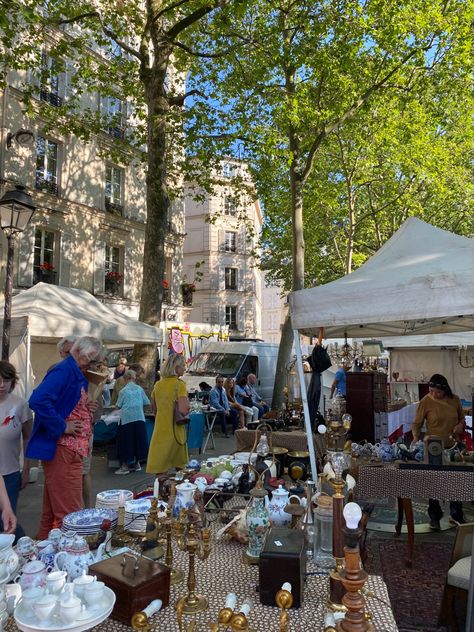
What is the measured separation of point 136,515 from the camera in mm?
2496

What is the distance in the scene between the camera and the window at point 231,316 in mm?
32219

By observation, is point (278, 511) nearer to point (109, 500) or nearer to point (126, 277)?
point (109, 500)

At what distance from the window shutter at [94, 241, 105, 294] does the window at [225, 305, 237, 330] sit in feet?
49.4

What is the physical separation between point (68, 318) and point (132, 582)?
5.92m

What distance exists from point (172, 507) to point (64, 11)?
1105 cm

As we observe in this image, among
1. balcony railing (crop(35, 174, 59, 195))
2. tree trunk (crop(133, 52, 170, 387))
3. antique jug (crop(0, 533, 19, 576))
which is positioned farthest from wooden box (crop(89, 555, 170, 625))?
balcony railing (crop(35, 174, 59, 195))

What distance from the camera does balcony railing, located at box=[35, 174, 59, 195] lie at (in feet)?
51.1

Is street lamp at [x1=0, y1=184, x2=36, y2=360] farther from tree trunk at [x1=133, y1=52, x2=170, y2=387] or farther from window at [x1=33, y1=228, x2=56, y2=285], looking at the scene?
window at [x1=33, y1=228, x2=56, y2=285]

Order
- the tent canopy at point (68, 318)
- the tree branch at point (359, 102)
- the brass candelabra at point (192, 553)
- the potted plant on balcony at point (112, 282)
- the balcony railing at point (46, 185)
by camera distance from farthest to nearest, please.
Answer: the potted plant on balcony at point (112, 282), the balcony railing at point (46, 185), the tree branch at point (359, 102), the tent canopy at point (68, 318), the brass candelabra at point (192, 553)

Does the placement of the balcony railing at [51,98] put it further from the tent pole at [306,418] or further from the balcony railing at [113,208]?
the tent pole at [306,418]

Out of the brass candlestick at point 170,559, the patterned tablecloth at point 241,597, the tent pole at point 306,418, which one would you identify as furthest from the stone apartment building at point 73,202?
the patterned tablecloth at point 241,597

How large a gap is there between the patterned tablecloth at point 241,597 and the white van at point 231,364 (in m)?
11.0

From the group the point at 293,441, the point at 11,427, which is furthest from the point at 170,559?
the point at 293,441

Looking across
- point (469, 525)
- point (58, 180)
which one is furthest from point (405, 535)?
point (58, 180)
